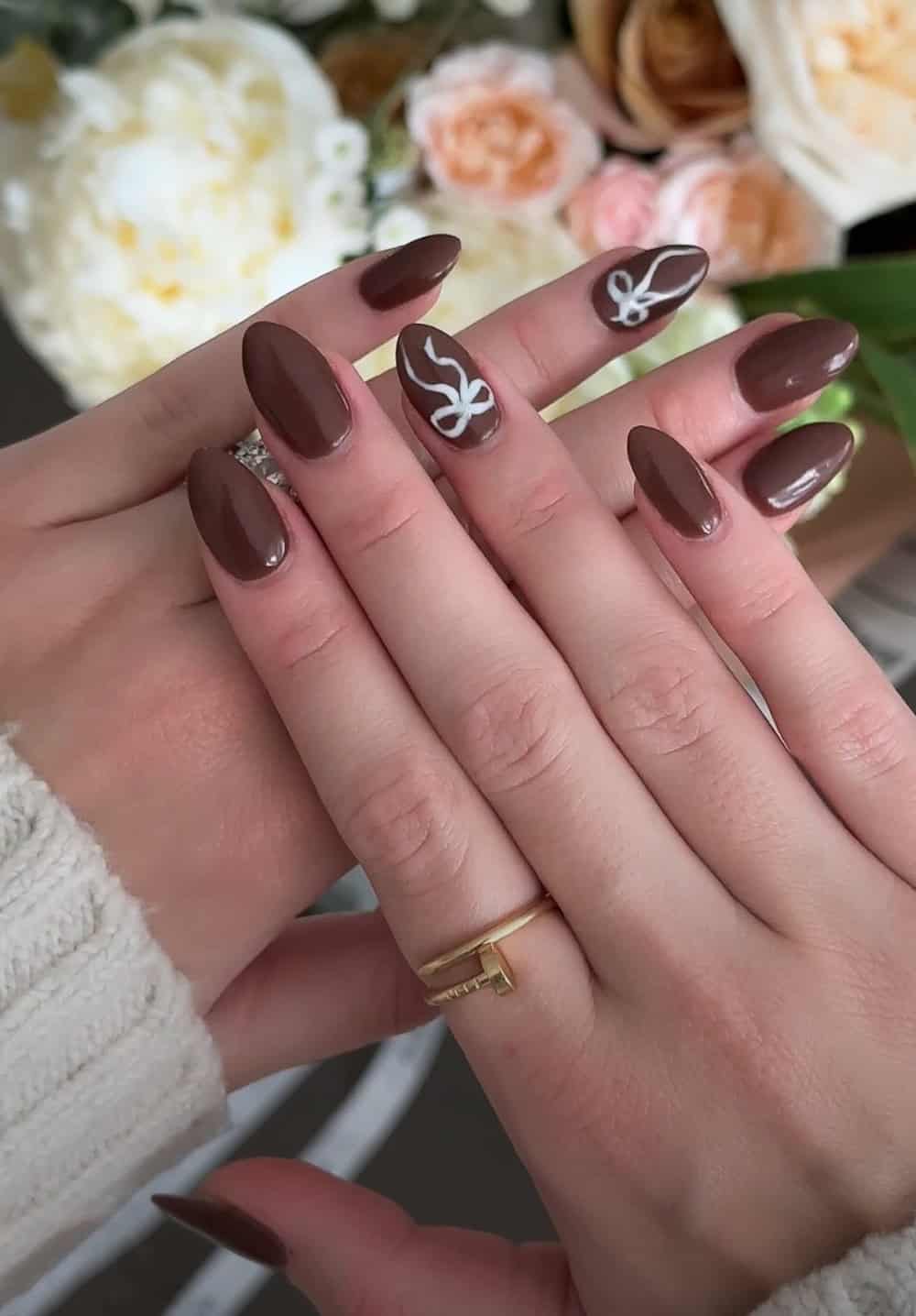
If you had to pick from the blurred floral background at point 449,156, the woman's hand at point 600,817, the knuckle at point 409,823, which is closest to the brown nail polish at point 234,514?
the woman's hand at point 600,817

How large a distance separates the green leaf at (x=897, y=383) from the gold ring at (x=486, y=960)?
0.38m

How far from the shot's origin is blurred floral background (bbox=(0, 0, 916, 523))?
679 mm

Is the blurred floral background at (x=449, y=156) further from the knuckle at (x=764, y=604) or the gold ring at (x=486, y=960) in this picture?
the gold ring at (x=486, y=960)

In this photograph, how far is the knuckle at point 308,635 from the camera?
56 centimetres

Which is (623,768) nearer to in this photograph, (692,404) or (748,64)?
(692,404)

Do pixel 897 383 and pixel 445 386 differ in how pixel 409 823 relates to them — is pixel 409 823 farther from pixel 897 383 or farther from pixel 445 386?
pixel 897 383

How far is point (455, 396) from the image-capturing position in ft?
1.82

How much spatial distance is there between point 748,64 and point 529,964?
0.53m

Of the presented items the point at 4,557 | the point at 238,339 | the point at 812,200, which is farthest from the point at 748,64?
the point at 4,557

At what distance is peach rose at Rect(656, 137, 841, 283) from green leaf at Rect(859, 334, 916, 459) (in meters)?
0.09

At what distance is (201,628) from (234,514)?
0.31ft

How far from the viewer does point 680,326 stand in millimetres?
721

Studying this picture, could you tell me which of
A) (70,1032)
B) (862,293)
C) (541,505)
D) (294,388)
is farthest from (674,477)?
(70,1032)

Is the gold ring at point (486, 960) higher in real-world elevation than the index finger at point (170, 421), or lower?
lower
